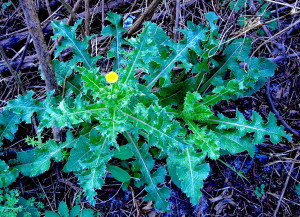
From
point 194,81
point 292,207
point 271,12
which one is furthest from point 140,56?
point 292,207

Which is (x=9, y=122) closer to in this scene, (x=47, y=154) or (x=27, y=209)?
(x=47, y=154)

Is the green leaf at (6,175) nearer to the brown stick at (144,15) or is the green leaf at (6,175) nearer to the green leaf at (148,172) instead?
the green leaf at (148,172)

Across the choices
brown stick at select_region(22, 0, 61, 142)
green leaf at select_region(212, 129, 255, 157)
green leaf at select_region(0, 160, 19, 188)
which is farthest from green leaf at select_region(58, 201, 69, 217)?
green leaf at select_region(212, 129, 255, 157)

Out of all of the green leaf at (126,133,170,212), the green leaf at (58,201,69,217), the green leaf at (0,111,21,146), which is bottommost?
the green leaf at (58,201,69,217)

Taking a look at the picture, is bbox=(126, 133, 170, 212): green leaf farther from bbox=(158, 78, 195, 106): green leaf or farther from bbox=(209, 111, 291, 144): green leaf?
bbox=(209, 111, 291, 144): green leaf

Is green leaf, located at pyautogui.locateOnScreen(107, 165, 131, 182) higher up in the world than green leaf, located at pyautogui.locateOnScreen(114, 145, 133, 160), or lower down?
lower down

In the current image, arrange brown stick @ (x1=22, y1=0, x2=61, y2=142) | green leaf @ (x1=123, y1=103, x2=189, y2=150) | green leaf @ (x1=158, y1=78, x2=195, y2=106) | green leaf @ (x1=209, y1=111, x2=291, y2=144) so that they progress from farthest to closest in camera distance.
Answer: green leaf @ (x1=158, y1=78, x2=195, y2=106), green leaf @ (x1=209, y1=111, x2=291, y2=144), green leaf @ (x1=123, y1=103, x2=189, y2=150), brown stick @ (x1=22, y1=0, x2=61, y2=142)

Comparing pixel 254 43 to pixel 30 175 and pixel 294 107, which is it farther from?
pixel 30 175

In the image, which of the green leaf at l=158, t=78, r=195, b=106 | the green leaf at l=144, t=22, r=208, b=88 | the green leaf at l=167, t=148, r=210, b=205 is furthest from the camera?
the green leaf at l=158, t=78, r=195, b=106
